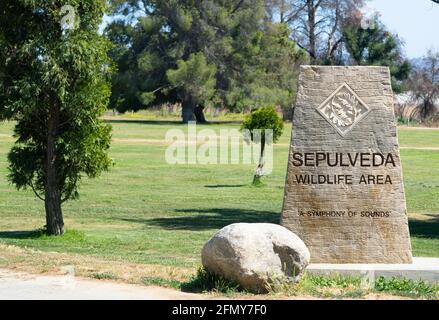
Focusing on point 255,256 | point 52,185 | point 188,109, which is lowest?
point 255,256

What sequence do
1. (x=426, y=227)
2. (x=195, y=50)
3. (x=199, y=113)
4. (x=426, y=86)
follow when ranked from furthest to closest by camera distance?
(x=426, y=86), (x=199, y=113), (x=195, y=50), (x=426, y=227)

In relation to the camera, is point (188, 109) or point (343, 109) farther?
point (188, 109)

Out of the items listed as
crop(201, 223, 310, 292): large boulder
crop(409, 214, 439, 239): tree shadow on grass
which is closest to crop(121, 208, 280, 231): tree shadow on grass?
crop(409, 214, 439, 239): tree shadow on grass

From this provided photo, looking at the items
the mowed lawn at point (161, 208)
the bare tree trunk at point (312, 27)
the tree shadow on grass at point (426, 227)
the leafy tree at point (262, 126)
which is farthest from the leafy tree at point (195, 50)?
the tree shadow on grass at point (426, 227)

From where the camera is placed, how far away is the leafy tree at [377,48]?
7219 cm

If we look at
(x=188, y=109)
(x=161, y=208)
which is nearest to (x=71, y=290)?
(x=161, y=208)

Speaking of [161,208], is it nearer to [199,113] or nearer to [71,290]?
[71,290]

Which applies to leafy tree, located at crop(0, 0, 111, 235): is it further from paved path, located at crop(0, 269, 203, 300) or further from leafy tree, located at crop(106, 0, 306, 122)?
leafy tree, located at crop(106, 0, 306, 122)

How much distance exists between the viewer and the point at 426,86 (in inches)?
3150

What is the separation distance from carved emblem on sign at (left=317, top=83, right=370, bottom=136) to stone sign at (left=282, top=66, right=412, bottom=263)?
12 millimetres

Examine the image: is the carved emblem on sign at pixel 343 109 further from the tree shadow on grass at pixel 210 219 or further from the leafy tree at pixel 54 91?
the tree shadow on grass at pixel 210 219

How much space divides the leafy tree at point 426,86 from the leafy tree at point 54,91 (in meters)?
63.2

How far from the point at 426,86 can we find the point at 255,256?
7252 centimetres
